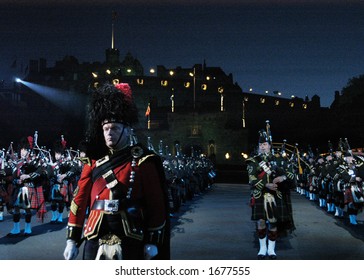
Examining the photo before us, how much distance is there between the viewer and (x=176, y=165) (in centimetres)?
1948

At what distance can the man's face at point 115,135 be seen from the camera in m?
5.25

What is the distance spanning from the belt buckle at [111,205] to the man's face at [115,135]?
1.85 feet

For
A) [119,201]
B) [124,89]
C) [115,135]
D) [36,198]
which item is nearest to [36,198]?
[36,198]

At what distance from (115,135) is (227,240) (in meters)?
6.76

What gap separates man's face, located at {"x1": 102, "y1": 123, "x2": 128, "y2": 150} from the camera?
17.2 ft

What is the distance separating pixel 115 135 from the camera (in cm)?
529

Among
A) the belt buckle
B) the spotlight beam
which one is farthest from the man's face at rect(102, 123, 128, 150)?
Result: the spotlight beam

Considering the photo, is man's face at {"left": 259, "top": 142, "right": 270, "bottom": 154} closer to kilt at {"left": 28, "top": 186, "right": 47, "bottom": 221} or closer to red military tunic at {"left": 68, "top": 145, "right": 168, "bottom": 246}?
red military tunic at {"left": 68, "top": 145, "right": 168, "bottom": 246}

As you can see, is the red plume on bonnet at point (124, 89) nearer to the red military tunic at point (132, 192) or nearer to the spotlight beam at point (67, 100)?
the red military tunic at point (132, 192)

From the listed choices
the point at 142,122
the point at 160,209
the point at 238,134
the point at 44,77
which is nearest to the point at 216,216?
the point at 160,209

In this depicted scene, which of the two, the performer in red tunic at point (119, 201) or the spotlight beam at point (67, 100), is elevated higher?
the spotlight beam at point (67, 100)

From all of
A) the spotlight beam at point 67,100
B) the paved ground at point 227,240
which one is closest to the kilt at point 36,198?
the paved ground at point 227,240

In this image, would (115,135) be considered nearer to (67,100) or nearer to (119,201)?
(119,201)
